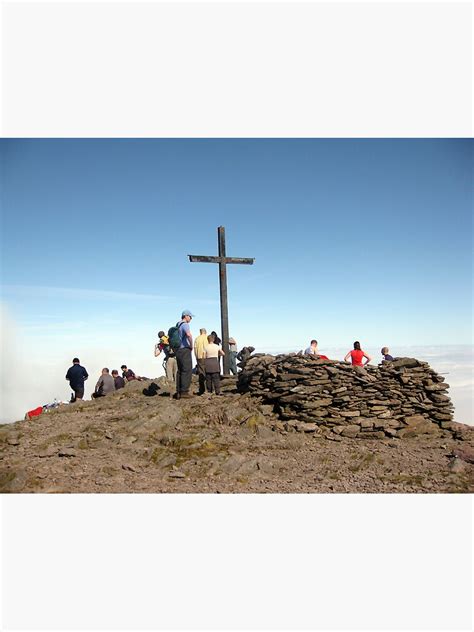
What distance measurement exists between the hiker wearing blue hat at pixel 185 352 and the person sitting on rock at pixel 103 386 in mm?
4360

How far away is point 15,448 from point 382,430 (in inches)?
364

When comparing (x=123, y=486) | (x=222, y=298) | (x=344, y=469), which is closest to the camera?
(x=123, y=486)

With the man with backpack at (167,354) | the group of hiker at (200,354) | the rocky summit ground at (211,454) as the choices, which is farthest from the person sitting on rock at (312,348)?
the man with backpack at (167,354)

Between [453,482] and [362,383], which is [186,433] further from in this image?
[453,482]

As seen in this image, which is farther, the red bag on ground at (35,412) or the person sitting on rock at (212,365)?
the red bag on ground at (35,412)

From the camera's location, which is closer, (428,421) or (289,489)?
(289,489)

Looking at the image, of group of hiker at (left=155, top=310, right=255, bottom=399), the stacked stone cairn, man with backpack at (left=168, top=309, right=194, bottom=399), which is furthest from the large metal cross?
the stacked stone cairn

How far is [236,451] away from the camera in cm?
970

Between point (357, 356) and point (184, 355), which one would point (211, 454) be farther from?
point (357, 356)

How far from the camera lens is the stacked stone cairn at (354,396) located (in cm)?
1164

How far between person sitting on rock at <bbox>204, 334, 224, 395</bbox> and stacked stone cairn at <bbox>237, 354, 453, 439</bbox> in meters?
1.14

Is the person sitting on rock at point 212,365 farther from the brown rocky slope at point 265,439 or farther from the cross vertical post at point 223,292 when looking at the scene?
the cross vertical post at point 223,292

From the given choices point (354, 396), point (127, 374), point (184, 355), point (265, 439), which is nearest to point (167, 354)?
point (184, 355)

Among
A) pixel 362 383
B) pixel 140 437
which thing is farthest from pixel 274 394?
pixel 140 437
